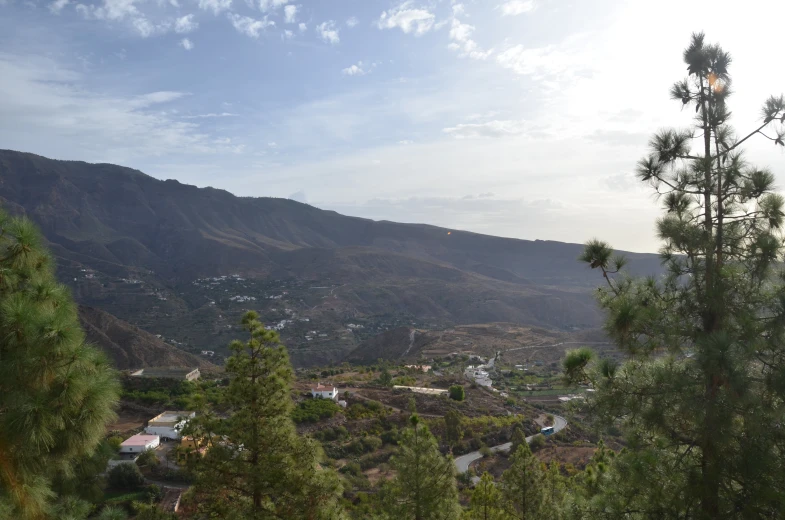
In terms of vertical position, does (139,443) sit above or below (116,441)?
below

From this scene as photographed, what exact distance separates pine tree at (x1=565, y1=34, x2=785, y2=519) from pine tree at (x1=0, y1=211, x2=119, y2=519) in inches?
192

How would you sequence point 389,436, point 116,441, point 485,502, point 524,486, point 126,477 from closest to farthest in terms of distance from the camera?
1. point 485,502
2. point 524,486
3. point 126,477
4. point 116,441
5. point 389,436

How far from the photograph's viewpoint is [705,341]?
439 centimetres

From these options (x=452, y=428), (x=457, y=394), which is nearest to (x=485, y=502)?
(x=452, y=428)

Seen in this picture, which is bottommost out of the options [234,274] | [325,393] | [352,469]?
[352,469]

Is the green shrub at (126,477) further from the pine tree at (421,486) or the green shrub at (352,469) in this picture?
the pine tree at (421,486)

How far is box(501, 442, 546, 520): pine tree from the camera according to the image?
12070 mm

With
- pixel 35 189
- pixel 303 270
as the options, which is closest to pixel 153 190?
pixel 35 189

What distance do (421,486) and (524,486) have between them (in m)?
3.14

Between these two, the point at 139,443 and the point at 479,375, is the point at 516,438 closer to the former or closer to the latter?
the point at 139,443

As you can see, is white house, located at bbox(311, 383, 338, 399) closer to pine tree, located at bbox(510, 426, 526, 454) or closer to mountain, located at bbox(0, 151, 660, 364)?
pine tree, located at bbox(510, 426, 526, 454)

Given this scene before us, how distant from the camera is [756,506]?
4.41 meters

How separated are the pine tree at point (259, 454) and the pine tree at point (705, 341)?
421cm

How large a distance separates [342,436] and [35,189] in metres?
173
